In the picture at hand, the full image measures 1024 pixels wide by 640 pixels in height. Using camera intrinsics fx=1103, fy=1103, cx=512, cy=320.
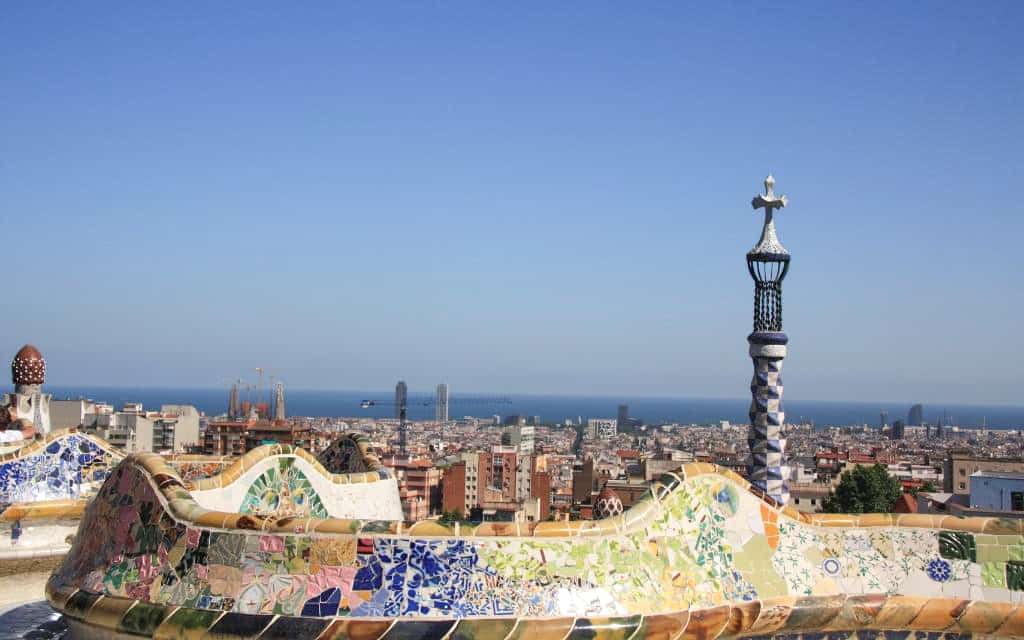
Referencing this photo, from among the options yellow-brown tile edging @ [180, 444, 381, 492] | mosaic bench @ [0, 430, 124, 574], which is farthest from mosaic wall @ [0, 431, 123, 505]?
yellow-brown tile edging @ [180, 444, 381, 492]

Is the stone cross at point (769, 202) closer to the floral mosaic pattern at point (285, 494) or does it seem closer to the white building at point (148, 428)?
the floral mosaic pattern at point (285, 494)

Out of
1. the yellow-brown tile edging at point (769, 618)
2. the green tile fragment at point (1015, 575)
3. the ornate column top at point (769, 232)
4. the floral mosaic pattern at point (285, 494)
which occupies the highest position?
the ornate column top at point (769, 232)

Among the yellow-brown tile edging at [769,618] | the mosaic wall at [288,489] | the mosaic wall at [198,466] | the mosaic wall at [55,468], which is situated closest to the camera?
the yellow-brown tile edging at [769,618]

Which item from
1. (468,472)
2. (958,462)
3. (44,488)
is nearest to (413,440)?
(468,472)

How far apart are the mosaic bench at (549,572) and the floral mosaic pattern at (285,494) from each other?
1.46 metres

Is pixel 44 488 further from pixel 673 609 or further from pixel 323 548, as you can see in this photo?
pixel 673 609

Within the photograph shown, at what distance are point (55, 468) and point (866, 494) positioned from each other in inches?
1034

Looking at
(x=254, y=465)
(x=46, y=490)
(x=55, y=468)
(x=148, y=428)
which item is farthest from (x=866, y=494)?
(x=148, y=428)

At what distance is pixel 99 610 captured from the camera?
6645mm

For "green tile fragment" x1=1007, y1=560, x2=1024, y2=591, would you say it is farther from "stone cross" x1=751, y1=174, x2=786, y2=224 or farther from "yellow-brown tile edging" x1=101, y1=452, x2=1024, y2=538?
"stone cross" x1=751, y1=174, x2=786, y2=224

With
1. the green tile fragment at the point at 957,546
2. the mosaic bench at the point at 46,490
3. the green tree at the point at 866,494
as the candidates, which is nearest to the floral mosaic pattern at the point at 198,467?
the mosaic bench at the point at 46,490

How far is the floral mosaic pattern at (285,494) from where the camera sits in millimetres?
8625

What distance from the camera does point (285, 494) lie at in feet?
29.2

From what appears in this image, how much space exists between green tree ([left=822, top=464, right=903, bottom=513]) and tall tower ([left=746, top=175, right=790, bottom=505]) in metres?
21.9
